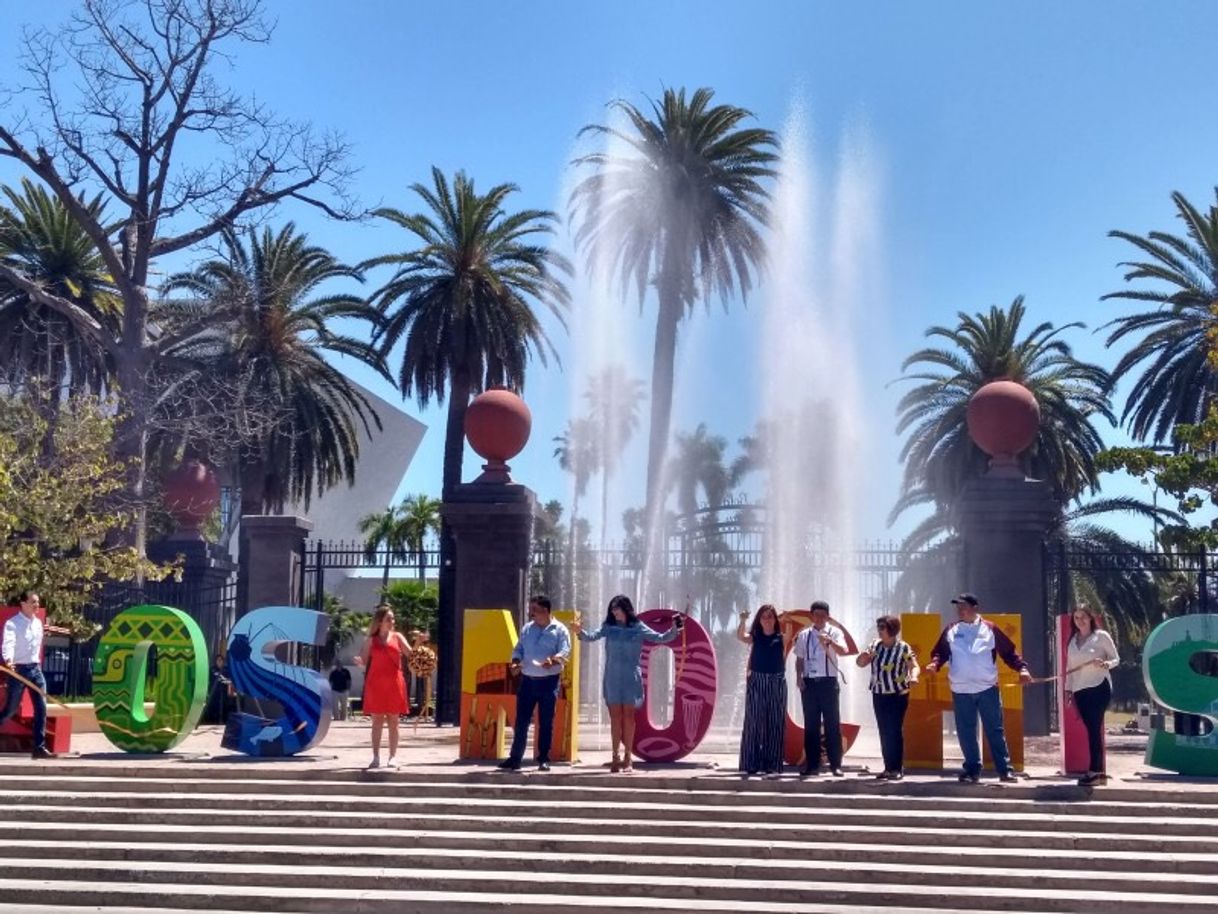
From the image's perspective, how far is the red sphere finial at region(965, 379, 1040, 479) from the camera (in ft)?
62.2

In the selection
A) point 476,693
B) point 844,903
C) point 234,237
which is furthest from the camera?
point 234,237

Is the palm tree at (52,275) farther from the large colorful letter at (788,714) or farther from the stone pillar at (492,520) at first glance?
the large colorful letter at (788,714)

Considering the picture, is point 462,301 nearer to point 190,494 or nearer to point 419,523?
point 190,494

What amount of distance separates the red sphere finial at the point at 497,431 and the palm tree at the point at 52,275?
601 inches

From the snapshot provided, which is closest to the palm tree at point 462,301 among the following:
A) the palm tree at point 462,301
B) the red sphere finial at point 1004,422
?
the palm tree at point 462,301

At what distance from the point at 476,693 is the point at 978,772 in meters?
4.93

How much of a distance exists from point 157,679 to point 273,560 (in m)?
6.94

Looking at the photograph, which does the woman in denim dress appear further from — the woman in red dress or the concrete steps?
the woman in red dress

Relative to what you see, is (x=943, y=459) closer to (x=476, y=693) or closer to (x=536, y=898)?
(x=476, y=693)

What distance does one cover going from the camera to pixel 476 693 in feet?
45.6

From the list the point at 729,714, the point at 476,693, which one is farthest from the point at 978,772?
the point at 729,714

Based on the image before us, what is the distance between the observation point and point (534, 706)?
502 inches

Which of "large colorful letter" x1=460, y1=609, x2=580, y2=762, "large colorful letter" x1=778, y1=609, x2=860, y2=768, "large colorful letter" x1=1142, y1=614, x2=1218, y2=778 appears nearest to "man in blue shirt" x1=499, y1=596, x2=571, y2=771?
"large colorful letter" x1=460, y1=609, x2=580, y2=762

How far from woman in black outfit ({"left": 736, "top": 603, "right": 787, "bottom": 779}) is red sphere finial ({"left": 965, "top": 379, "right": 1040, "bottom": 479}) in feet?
24.7
